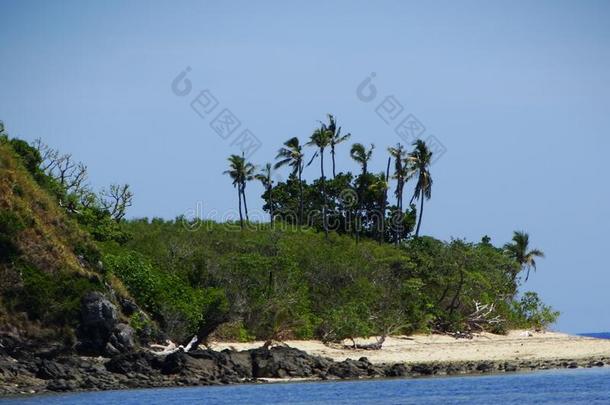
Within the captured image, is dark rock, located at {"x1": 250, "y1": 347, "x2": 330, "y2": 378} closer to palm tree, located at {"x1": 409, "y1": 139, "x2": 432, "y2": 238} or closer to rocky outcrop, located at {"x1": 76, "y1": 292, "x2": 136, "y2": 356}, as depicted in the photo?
rocky outcrop, located at {"x1": 76, "y1": 292, "x2": 136, "y2": 356}

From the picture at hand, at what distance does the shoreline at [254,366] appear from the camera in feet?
144

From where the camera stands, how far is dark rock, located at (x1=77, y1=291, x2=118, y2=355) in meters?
47.9

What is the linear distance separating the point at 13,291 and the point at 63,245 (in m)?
4.46

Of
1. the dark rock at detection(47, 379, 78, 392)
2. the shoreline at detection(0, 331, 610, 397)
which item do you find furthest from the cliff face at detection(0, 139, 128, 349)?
the dark rock at detection(47, 379, 78, 392)

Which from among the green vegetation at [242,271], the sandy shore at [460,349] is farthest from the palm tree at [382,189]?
the sandy shore at [460,349]

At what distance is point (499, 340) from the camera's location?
65.9 m

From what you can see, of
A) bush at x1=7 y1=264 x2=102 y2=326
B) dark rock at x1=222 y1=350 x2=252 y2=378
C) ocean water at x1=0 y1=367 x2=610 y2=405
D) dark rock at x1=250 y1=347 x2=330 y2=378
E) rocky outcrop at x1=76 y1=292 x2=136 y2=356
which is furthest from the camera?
bush at x1=7 y1=264 x2=102 y2=326

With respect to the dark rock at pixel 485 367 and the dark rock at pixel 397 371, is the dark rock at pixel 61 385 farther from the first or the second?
the dark rock at pixel 485 367

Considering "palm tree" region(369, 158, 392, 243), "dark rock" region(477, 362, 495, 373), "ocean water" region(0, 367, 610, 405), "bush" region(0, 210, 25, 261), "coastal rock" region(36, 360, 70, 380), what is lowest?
"ocean water" region(0, 367, 610, 405)

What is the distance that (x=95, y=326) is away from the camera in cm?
4819

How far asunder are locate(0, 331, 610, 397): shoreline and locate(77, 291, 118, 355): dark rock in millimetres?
753

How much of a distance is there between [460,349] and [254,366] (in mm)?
16014

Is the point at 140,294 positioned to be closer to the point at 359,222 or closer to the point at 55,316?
the point at 55,316

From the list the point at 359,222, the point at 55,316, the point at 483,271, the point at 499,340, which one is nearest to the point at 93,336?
the point at 55,316
